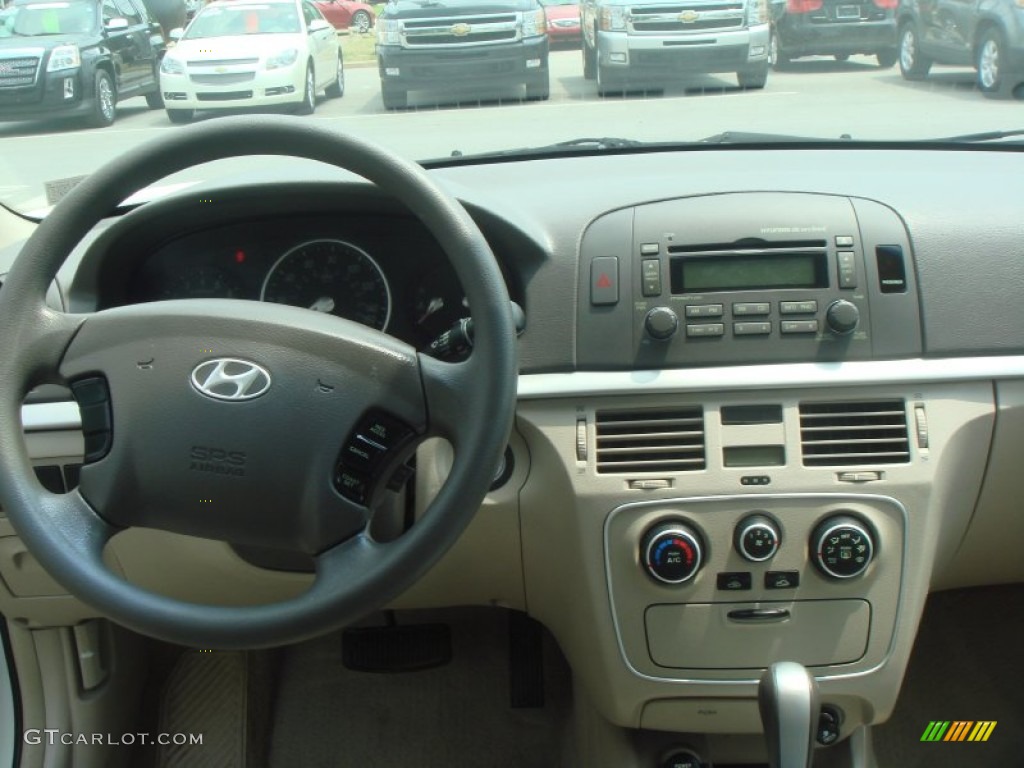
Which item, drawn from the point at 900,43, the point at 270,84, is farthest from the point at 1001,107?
the point at 270,84

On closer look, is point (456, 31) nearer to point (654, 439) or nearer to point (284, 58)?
point (284, 58)

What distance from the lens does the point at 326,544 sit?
1.59 m

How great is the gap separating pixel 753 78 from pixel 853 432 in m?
1.43

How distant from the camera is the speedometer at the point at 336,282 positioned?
Answer: 214 centimetres

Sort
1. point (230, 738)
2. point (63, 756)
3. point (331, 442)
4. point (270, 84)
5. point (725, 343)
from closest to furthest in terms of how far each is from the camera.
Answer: point (331, 442) < point (725, 343) < point (63, 756) < point (230, 738) < point (270, 84)

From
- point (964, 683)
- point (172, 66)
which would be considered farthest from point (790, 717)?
point (172, 66)

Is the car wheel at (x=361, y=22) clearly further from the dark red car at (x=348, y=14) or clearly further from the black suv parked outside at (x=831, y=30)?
the black suv parked outside at (x=831, y=30)

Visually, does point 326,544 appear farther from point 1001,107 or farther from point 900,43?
point 900,43

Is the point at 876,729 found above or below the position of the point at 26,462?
below

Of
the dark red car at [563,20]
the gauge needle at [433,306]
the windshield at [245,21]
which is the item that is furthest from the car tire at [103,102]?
the gauge needle at [433,306]

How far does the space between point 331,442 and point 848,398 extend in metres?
0.96

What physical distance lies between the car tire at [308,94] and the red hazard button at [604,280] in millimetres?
1121

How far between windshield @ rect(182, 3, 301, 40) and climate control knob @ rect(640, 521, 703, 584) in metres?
1.92

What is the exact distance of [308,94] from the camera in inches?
121
